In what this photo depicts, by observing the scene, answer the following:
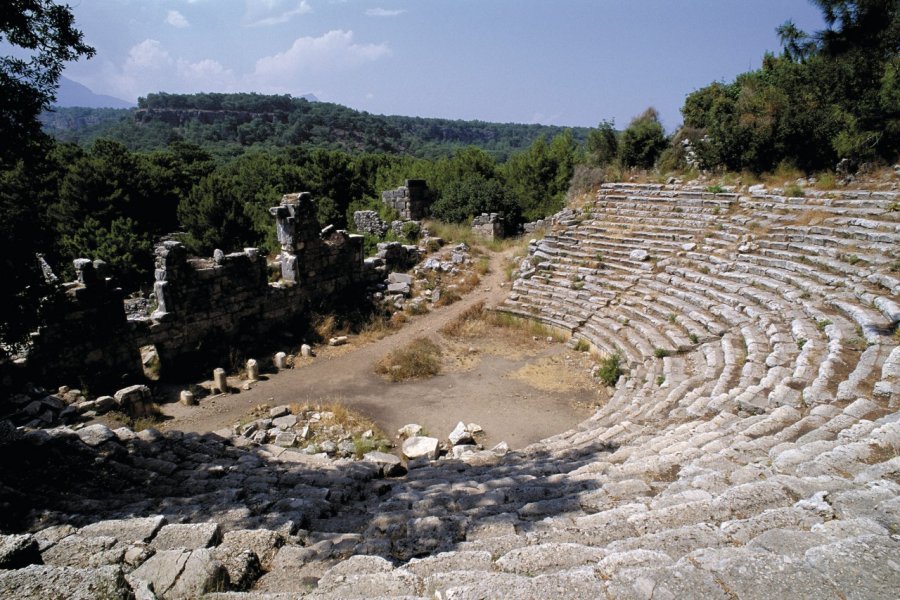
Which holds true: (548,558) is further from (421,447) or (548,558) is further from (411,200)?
(411,200)

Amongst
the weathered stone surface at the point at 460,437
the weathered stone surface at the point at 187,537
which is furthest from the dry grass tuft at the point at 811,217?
the weathered stone surface at the point at 187,537

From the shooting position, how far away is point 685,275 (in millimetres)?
12992

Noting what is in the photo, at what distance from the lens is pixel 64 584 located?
2422 millimetres

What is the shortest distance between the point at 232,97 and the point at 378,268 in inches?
5908

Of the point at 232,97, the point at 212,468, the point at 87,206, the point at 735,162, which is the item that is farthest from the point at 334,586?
the point at 232,97

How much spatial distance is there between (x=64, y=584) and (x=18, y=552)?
0.70 meters

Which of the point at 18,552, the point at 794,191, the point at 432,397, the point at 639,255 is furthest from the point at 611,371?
the point at 18,552

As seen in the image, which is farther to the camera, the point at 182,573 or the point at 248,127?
the point at 248,127

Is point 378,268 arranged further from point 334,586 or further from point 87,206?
point 87,206

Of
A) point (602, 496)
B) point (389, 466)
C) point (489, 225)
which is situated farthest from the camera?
point (489, 225)

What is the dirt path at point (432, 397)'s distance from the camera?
9.41 meters

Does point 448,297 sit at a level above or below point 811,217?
below

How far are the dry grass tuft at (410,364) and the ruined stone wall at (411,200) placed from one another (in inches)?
470

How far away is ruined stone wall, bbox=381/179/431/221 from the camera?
23109 mm
